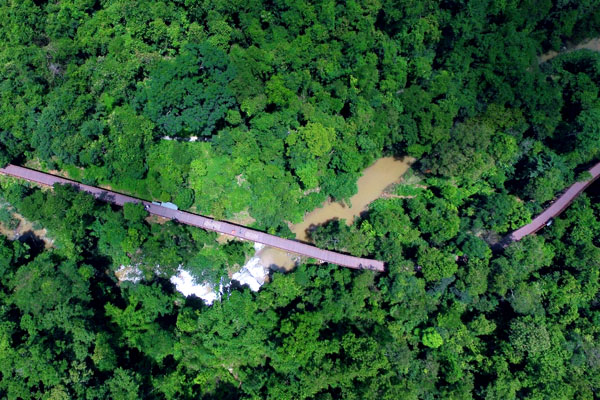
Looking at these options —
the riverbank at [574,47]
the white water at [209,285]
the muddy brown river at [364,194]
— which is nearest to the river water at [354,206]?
the muddy brown river at [364,194]

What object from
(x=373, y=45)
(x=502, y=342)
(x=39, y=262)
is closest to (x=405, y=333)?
(x=502, y=342)

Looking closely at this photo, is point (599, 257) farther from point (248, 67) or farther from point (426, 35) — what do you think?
point (248, 67)

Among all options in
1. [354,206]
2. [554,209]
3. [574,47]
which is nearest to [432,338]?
[354,206]

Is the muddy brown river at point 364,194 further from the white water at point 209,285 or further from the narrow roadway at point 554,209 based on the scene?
the narrow roadway at point 554,209

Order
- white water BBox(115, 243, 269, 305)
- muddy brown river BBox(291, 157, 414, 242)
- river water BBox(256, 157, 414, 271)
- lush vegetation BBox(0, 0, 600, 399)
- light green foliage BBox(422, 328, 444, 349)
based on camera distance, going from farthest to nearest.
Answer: muddy brown river BBox(291, 157, 414, 242) < river water BBox(256, 157, 414, 271) < white water BBox(115, 243, 269, 305) < light green foliage BBox(422, 328, 444, 349) < lush vegetation BBox(0, 0, 600, 399)

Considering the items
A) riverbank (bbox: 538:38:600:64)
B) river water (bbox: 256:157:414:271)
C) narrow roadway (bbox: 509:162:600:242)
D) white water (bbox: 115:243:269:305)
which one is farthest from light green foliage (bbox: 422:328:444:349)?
riverbank (bbox: 538:38:600:64)

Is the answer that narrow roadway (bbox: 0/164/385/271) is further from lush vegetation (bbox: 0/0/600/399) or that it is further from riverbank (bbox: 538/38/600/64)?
riverbank (bbox: 538/38/600/64)
